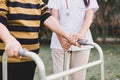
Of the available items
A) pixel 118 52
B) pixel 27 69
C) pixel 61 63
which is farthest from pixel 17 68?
pixel 118 52

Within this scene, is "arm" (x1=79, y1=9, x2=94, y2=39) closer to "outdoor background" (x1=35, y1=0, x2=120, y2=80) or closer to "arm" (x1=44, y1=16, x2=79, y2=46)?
"arm" (x1=44, y1=16, x2=79, y2=46)

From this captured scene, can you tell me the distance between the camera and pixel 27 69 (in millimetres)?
2990

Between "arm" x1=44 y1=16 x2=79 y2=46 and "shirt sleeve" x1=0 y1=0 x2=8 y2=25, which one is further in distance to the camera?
"arm" x1=44 y1=16 x2=79 y2=46

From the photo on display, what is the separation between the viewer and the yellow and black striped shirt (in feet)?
9.14

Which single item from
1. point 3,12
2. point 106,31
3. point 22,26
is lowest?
point 106,31

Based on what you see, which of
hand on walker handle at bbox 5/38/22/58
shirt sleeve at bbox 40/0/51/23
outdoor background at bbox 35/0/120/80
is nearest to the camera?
hand on walker handle at bbox 5/38/22/58

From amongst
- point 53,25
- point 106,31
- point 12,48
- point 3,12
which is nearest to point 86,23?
point 53,25

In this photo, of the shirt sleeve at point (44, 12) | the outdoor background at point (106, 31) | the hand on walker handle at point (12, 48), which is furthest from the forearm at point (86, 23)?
the outdoor background at point (106, 31)

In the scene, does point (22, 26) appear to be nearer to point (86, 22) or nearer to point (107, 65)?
point (86, 22)

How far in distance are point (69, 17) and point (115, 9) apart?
29.5ft

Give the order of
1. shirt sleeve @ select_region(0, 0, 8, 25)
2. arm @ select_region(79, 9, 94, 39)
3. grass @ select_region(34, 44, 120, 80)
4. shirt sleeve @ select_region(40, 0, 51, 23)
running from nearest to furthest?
shirt sleeve @ select_region(0, 0, 8, 25) → shirt sleeve @ select_region(40, 0, 51, 23) → arm @ select_region(79, 9, 94, 39) → grass @ select_region(34, 44, 120, 80)

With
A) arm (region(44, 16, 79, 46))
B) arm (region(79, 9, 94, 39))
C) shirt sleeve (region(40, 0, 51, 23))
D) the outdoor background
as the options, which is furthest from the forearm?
the outdoor background

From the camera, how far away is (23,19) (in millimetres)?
2863

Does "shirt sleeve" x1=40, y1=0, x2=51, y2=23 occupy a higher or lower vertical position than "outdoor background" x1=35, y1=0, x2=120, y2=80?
higher
